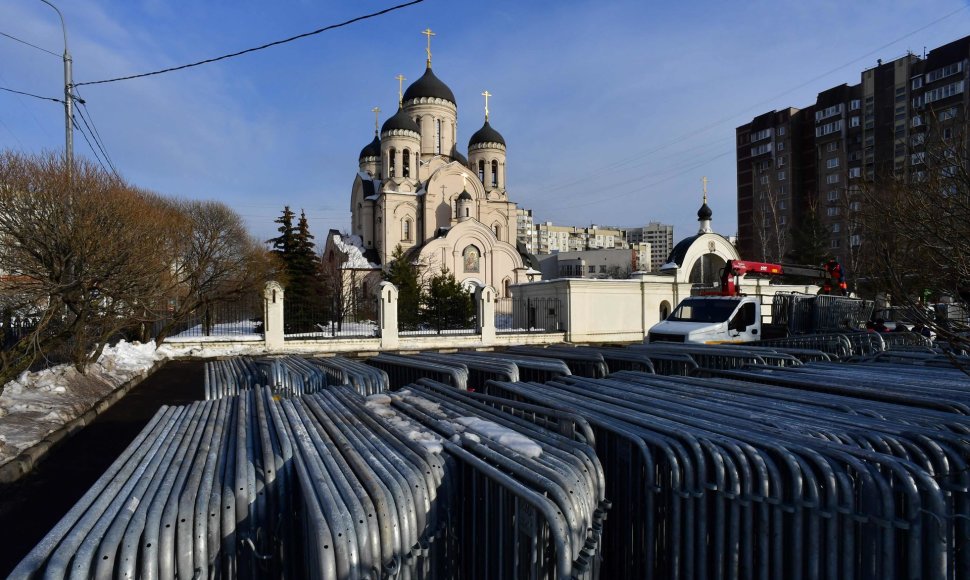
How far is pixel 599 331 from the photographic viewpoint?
23688mm

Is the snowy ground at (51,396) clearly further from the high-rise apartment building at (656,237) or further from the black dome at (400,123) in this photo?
the high-rise apartment building at (656,237)

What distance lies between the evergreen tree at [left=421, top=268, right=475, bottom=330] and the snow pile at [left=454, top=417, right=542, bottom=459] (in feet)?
66.1

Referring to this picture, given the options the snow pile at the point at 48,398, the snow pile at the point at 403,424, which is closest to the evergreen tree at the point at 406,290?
the snow pile at the point at 48,398

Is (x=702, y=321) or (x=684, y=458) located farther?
(x=702, y=321)

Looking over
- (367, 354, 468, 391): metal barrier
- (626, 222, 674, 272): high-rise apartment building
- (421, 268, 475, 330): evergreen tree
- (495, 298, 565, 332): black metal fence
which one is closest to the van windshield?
(495, 298, 565, 332): black metal fence

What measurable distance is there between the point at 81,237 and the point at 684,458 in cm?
1109

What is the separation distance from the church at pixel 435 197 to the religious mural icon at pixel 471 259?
0.07 m

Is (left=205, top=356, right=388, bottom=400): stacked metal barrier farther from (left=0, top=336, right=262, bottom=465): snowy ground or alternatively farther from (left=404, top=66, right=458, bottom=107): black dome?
(left=404, top=66, right=458, bottom=107): black dome

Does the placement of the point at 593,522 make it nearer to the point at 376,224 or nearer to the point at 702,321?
the point at 702,321

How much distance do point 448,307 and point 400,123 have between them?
67.8 feet

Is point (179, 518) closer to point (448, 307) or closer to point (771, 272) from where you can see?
point (771, 272)

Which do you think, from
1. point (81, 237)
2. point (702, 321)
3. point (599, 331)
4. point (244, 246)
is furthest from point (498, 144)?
point (81, 237)

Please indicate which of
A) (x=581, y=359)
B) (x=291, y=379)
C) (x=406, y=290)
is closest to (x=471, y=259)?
(x=406, y=290)

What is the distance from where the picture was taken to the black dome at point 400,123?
41844mm
